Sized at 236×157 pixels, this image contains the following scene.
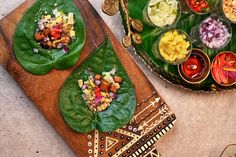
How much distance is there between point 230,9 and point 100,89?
22.3 inches

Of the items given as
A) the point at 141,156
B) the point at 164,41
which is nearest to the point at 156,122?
the point at 141,156

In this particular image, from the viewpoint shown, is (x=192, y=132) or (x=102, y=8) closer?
(x=102, y=8)

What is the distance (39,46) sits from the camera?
1.71m

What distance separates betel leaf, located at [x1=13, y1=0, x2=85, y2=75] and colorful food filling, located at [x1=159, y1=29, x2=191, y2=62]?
0.94 ft

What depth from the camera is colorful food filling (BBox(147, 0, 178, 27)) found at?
70.6 inches

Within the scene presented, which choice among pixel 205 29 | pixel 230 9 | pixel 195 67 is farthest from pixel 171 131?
pixel 230 9

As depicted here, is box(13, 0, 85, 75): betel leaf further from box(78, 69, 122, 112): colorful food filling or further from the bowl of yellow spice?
the bowl of yellow spice

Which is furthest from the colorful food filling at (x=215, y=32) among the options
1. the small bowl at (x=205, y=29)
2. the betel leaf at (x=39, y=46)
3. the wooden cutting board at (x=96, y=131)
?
the betel leaf at (x=39, y=46)

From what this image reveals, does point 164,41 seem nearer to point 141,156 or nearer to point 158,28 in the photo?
point 158,28

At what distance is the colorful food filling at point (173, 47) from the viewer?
1.78 m

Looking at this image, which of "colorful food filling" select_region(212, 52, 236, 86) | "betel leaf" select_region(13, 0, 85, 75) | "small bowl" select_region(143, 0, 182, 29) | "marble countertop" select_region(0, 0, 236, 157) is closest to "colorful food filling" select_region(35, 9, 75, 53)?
"betel leaf" select_region(13, 0, 85, 75)

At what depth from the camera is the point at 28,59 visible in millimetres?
1705

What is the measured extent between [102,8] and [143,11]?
0.49ft

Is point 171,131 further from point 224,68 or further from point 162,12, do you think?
point 162,12
